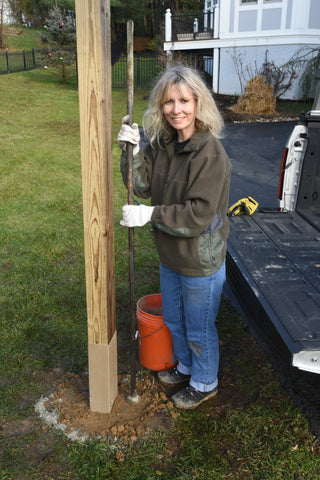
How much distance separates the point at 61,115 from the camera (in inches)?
579

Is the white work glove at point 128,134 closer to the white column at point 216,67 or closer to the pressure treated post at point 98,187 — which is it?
the pressure treated post at point 98,187

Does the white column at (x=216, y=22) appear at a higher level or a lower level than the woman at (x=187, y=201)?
higher

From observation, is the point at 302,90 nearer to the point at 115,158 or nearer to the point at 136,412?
the point at 115,158

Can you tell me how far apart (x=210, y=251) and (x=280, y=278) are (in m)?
0.90

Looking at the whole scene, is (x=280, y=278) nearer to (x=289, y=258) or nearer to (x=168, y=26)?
(x=289, y=258)

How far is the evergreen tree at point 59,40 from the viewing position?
62.6 feet

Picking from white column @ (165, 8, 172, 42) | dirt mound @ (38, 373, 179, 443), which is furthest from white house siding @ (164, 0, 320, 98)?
dirt mound @ (38, 373, 179, 443)

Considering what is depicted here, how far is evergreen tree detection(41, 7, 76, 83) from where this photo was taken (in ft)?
62.6

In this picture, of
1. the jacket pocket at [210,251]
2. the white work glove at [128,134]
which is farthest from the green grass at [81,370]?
the white work glove at [128,134]

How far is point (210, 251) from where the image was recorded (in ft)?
8.96

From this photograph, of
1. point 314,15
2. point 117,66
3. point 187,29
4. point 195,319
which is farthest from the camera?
point 117,66

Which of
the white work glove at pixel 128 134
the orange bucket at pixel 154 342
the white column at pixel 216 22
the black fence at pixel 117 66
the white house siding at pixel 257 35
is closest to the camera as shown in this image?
the white work glove at pixel 128 134

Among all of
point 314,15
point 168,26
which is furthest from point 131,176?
point 168,26

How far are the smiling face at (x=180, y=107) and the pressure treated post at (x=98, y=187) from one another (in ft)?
1.12
